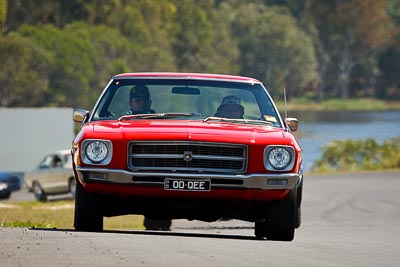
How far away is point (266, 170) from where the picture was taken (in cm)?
1100

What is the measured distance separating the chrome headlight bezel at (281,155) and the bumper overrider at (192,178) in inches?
2.9

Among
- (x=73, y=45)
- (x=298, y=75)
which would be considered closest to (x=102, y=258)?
(x=73, y=45)

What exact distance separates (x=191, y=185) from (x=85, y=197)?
3.45 feet

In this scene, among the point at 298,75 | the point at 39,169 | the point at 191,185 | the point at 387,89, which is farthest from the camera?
the point at 387,89

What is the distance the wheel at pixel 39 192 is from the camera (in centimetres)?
3175

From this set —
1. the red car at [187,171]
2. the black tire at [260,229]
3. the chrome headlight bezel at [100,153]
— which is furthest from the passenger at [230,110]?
the chrome headlight bezel at [100,153]

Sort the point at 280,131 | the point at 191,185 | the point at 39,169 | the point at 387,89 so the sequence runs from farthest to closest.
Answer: the point at 387,89, the point at 39,169, the point at 280,131, the point at 191,185

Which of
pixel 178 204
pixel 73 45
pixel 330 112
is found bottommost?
pixel 330 112

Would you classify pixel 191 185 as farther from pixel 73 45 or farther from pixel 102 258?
pixel 73 45

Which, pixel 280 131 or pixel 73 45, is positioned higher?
pixel 280 131

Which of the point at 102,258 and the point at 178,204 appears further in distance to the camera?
the point at 178,204

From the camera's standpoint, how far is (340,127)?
328 ft

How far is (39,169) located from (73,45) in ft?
191

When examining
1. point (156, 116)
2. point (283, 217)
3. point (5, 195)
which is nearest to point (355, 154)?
point (5, 195)
